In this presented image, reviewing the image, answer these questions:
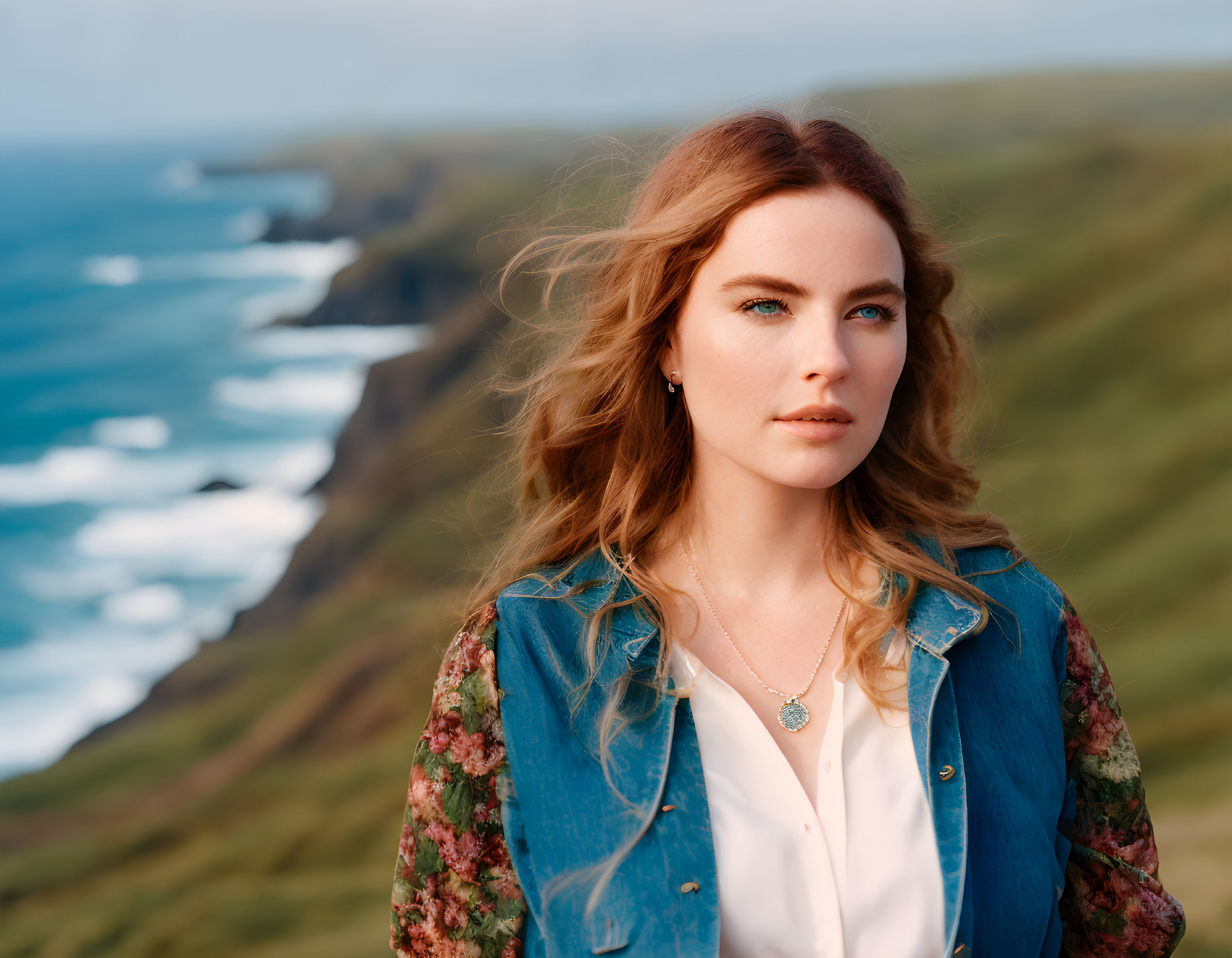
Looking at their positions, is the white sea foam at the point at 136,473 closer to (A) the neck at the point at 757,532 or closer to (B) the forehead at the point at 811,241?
(A) the neck at the point at 757,532

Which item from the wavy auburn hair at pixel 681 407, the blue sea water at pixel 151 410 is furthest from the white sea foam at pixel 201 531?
the wavy auburn hair at pixel 681 407

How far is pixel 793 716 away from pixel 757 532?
0.84ft

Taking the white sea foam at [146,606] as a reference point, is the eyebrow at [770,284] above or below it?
above

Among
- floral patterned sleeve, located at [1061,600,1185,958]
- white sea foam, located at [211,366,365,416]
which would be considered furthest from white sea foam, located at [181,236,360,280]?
floral patterned sleeve, located at [1061,600,1185,958]

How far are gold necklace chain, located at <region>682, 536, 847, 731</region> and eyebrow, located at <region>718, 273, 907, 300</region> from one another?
15.7 inches

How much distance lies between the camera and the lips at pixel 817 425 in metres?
1.40

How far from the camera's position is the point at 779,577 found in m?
1.60

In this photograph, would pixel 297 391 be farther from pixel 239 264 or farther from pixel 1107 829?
pixel 1107 829

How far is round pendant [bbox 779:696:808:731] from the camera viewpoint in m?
1.47

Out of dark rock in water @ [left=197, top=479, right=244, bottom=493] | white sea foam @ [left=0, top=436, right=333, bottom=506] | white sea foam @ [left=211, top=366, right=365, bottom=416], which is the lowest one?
dark rock in water @ [left=197, top=479, right=244, bottom=493]

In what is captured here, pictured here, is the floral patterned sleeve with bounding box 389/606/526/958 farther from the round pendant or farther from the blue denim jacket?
the round pendant

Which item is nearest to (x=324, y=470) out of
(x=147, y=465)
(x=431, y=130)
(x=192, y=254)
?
(x=147, y=465)

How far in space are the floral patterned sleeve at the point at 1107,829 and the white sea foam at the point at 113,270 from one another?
4.31 metres

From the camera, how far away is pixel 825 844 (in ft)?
4.48
